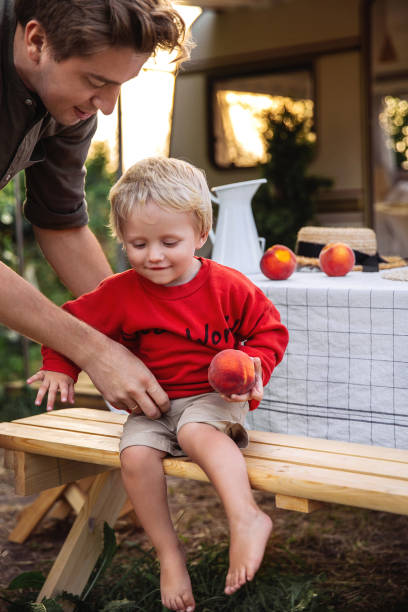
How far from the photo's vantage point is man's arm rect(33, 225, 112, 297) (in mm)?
2523

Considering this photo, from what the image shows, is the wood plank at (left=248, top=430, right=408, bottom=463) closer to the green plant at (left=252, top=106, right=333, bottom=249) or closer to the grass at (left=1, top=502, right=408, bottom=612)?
the grass at (left=1, top=502, right=408, bottom=612)

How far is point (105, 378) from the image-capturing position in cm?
189

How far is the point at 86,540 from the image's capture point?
2.35m

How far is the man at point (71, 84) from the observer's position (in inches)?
69.7

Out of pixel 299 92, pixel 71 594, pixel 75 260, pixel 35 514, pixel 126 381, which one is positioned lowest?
pixel 35 514

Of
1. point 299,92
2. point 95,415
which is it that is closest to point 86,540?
point 95,415

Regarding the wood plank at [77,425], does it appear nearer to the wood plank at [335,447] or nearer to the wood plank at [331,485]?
the wood plank at [335,447]

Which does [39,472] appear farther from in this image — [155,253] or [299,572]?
[299,572]

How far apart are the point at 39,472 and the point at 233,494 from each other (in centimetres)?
79

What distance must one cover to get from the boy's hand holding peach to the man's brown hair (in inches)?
30.7

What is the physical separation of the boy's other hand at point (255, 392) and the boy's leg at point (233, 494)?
0.38 ft

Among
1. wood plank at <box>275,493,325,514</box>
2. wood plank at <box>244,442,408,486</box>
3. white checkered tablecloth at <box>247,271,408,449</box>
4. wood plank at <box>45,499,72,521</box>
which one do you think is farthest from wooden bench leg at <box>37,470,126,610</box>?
wood plank at <box>45,499,72,521</box>

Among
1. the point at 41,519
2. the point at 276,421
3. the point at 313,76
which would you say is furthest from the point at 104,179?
the point at 276,421

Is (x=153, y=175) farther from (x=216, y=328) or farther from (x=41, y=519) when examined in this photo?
(x=41, y=519)
